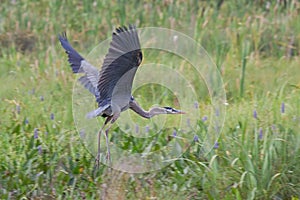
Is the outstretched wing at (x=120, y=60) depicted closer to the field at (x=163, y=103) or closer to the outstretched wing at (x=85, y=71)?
the outstretched wing at (x=85, y=71)

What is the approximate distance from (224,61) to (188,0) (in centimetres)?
212

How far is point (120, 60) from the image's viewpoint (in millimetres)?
4016

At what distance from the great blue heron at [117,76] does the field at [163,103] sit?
41cm

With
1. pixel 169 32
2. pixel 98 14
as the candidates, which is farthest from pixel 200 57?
pixel 98 14

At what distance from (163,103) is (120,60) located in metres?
2.05

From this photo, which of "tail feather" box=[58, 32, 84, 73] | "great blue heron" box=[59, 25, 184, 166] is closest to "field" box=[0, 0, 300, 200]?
"great blue heron" box=[59, 25, 184, 166]

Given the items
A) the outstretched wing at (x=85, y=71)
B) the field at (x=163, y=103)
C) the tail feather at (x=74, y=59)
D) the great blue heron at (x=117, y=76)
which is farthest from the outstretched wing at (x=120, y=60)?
the field at (x=163, y=103)

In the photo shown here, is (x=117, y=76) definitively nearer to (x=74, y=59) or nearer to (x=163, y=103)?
(x=74, y=59)

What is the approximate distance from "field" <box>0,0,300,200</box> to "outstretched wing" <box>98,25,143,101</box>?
29.4 inches

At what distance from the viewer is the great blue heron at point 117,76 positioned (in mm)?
3896

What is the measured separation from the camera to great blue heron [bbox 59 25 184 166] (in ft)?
12.8

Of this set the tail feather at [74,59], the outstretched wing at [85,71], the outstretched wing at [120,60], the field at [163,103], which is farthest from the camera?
the tail feather at [74,59]

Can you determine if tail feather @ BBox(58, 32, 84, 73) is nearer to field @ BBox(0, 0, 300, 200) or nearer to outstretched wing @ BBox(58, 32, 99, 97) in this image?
outstretched wing @ BBox(58, 32, 99, 97)

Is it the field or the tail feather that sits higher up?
the tail feather
